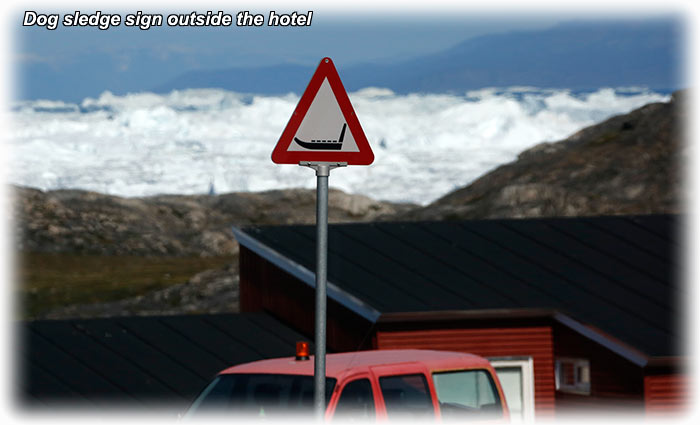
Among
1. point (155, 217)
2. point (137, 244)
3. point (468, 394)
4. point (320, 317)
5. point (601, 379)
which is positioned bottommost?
point (601, 379)

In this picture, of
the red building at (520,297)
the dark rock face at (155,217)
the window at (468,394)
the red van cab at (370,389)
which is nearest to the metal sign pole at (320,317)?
the red van cab at (370,389)

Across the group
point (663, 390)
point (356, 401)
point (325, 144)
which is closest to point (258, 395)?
point (356, 401)

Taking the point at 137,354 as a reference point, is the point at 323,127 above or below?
above

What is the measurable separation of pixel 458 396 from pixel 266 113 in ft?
605

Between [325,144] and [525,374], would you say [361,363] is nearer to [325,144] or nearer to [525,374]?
[325,144]

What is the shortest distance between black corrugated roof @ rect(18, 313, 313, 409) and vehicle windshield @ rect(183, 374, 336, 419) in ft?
23.0

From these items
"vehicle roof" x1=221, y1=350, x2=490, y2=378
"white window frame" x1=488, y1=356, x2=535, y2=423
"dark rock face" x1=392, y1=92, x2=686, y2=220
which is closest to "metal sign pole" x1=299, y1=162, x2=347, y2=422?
"vehicle roof" x1=221, y1=350, x2=490, y2=378

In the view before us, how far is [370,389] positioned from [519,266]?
1044 centimetres

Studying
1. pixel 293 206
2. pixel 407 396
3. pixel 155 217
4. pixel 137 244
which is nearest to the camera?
pixel 407 396

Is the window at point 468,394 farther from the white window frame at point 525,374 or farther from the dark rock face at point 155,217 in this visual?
the dark rock face at point 155,217

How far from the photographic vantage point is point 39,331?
63.5 feet

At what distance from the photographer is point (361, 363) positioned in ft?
33.7

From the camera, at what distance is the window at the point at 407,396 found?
10.1m

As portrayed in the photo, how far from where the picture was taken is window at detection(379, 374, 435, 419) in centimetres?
1006
